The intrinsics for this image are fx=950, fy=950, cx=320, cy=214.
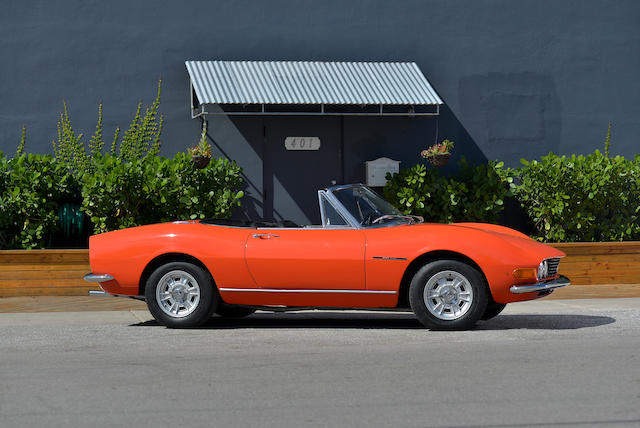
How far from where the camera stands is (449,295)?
27.6 ft

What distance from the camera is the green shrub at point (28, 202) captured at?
1228cm

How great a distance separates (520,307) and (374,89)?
15.2 feet

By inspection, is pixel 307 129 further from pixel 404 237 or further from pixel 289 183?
pixel 404 237

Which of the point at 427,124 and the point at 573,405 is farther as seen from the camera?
the point at 427,124

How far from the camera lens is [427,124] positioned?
50.1 feet

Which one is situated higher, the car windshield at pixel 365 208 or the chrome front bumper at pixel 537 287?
the car windshield at pixel 365 208

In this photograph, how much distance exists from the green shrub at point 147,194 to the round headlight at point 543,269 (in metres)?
5.16

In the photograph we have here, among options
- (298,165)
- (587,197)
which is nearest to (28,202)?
(298,165)

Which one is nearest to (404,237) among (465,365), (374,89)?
(465,365)

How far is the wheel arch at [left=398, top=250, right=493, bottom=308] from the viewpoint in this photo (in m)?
8.41

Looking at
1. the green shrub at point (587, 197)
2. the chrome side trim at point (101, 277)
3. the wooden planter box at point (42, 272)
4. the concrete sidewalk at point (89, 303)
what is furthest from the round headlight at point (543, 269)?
the wooden planter box at point (42, 272)

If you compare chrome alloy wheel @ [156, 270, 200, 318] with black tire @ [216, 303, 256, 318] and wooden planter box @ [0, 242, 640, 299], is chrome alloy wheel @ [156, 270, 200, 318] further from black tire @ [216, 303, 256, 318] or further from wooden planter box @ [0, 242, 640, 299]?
wooden planter box @ [0, 242, 640, 299]

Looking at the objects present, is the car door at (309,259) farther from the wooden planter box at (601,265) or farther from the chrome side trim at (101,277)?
the wooden planter box at (601,265)

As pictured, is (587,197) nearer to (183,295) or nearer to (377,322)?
(377,322)
